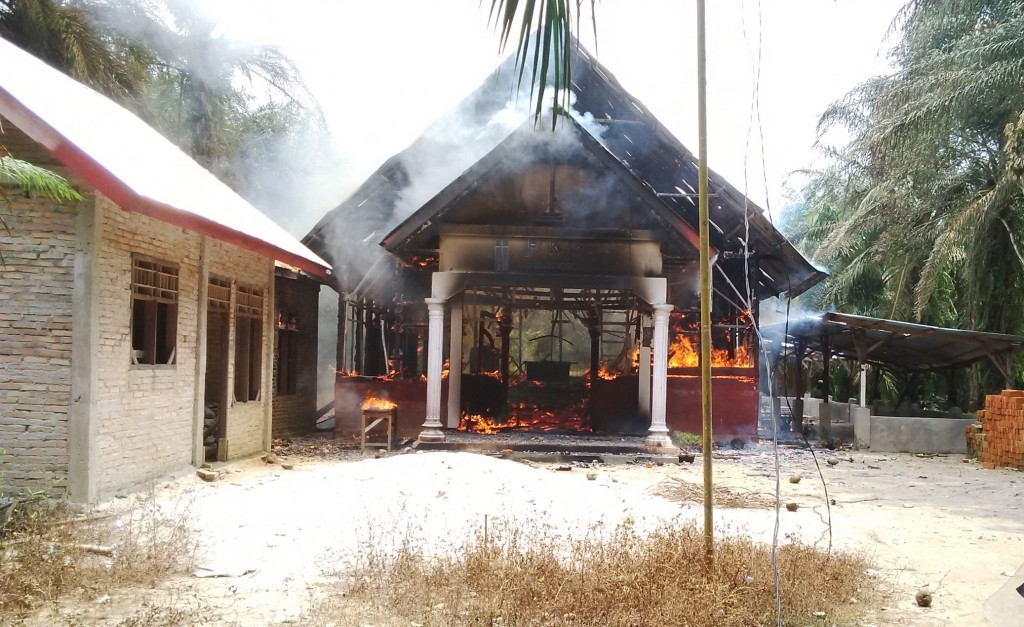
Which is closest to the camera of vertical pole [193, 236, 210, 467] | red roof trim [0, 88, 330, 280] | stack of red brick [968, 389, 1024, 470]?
red roof trim [0, 88, 330, 280]

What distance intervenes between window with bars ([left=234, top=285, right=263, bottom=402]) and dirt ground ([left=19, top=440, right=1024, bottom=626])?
142 cm

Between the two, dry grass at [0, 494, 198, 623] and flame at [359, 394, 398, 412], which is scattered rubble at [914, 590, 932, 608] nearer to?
dry grass at [0, 494, 198, 623]

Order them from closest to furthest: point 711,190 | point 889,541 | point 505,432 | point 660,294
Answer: point 889,541 < point 660,294 < point 505,432 < point 711,190

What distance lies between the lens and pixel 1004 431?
1468cm

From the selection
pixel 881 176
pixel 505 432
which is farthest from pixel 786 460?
pixel 881 176

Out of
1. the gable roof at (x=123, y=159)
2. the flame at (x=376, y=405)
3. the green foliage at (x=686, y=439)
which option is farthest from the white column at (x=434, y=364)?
the green foliage at (x=686, y=439)

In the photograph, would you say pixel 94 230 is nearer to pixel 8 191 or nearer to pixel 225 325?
pixel 8 191

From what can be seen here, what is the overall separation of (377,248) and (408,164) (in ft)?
8.40

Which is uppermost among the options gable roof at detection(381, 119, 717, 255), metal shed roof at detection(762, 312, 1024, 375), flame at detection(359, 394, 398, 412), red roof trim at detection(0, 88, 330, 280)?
gable roof at detection(381, 119, 717, 255)

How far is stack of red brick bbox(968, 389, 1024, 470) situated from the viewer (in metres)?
14.3

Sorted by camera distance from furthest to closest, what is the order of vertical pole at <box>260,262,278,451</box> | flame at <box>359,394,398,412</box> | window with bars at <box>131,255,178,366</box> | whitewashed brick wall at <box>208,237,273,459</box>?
flame at <box>359,394,398,412</box> → vertical pole at <box>260,262,278,451</box> → whitewashed brick wall at <box>208,237,273,459</box> → window with bars at <box>131,255,178,366</box>

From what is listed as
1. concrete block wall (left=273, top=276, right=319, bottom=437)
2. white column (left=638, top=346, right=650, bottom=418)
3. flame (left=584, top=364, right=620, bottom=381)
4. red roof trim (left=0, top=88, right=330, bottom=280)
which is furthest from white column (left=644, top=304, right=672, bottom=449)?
red roof trim (left=0, top=88, right=330, bottom=280)

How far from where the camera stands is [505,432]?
53.3ft

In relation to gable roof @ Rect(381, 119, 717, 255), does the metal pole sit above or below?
below
